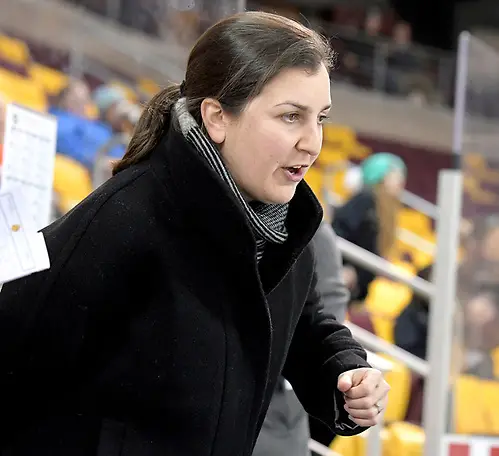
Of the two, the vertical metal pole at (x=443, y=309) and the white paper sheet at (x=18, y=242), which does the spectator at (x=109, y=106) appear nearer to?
the vertical metal pole at (x=443, y=309)

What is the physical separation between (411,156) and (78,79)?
8.89 meters

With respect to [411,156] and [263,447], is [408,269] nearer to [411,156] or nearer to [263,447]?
[263,447]

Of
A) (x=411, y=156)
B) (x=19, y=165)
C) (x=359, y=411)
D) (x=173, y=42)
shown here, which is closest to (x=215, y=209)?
(x=359, y=411)

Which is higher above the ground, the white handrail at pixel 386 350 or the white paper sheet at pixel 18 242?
the white paper sheet at pixel 18 242

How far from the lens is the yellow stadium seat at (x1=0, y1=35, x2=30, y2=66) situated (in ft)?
16.0

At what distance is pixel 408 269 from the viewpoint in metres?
6.12

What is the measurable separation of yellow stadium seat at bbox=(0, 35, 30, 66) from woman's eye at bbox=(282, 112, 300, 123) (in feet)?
12.5

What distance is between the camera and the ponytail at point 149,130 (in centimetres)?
127

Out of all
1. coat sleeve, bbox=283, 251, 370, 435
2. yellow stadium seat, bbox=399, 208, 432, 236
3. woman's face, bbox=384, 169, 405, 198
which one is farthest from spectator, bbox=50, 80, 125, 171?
yellow stadium seat, bbox=399, 208, 432, 236

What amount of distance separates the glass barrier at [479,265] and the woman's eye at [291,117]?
5.26 ft

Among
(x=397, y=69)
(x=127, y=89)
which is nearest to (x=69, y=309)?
(x=127, y=89)

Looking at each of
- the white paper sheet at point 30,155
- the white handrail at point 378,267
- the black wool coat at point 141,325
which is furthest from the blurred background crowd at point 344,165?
the black wool coat at point 141,325

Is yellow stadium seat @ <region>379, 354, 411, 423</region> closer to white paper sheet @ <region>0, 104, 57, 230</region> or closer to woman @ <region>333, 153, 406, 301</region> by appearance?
woman @ <region>333, 153, 406, 301</region>

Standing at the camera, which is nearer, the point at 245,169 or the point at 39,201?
the point at 245,169
